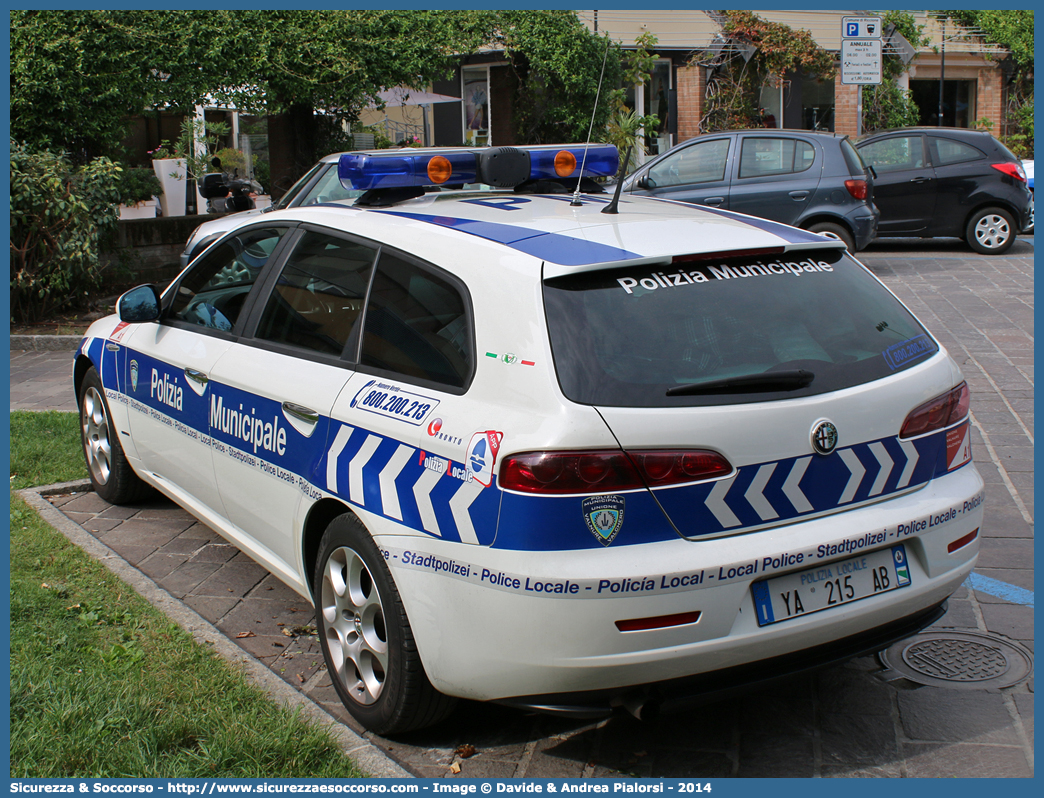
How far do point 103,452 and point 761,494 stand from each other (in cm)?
393

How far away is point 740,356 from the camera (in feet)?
9.43

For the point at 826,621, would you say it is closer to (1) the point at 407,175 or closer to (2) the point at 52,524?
(1) the point at 407,175

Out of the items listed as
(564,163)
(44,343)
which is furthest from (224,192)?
(564,163)

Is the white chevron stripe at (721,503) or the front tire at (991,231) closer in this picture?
the white chevron stripe at (721,503)

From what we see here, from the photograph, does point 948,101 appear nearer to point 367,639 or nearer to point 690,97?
point 690,97

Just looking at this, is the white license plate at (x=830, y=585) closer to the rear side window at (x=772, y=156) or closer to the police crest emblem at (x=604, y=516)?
the police crest emblem at (x=604, y=516)

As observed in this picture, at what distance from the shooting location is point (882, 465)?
2953 millimetres

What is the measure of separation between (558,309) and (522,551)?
26.8 inches

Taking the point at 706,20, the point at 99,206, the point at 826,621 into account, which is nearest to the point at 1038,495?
the point at 826,621

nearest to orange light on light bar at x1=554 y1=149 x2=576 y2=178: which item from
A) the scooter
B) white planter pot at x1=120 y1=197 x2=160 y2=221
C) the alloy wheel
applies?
the alloy wheel

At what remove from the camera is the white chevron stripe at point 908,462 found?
118 inches

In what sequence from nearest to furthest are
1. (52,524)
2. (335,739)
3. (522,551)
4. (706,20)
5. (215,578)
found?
1. (522,551)
2. (335,739)
3. (215,578)
4. (52,524)
5. (706,20)

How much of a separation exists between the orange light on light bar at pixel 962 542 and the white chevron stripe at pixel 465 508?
4.79ft

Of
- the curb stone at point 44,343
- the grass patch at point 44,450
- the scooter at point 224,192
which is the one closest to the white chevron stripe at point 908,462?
the grass patch at point 44,450
